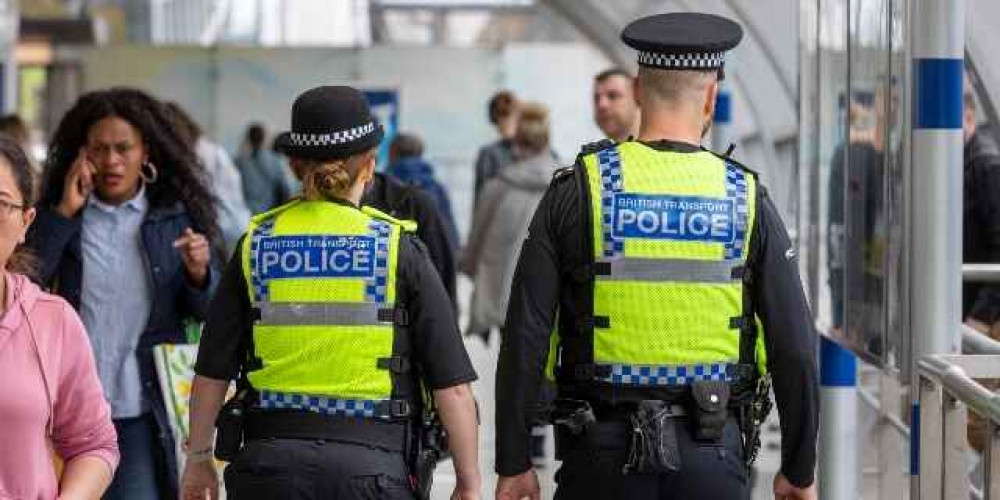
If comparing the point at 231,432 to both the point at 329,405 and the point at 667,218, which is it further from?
the point at 667,218

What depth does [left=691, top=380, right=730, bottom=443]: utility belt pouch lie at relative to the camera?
14.3 feet

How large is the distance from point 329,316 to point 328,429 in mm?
244

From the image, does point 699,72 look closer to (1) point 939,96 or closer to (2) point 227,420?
(1) point 939,96

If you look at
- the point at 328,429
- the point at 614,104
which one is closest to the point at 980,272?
the point at 328,429

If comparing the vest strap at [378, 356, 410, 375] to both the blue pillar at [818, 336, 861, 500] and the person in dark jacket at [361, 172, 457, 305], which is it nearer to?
the person in dark jacket at [361, 172, 457, 305]

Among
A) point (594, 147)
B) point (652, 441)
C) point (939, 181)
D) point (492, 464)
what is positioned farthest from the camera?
point (492, 464)

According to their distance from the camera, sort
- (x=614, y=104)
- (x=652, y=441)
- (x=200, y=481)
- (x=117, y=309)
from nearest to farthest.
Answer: (x=652, y=441) < (x=200, y=481) < (x=117, y=309) < (x=614, y=104)

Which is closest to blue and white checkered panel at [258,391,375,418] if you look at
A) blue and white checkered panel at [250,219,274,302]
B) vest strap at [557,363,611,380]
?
blue and white checkered panel at [250,219,274,302]

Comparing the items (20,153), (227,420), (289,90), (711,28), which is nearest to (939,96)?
(711,28)

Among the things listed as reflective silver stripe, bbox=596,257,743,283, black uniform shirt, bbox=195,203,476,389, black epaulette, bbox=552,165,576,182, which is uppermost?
black epaulette, bbox=552,165,576,182

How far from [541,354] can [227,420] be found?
76cm

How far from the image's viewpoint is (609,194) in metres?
4.43

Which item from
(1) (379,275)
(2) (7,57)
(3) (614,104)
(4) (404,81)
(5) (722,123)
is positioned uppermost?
(4) (404,81)

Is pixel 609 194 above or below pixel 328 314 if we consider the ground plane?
above
